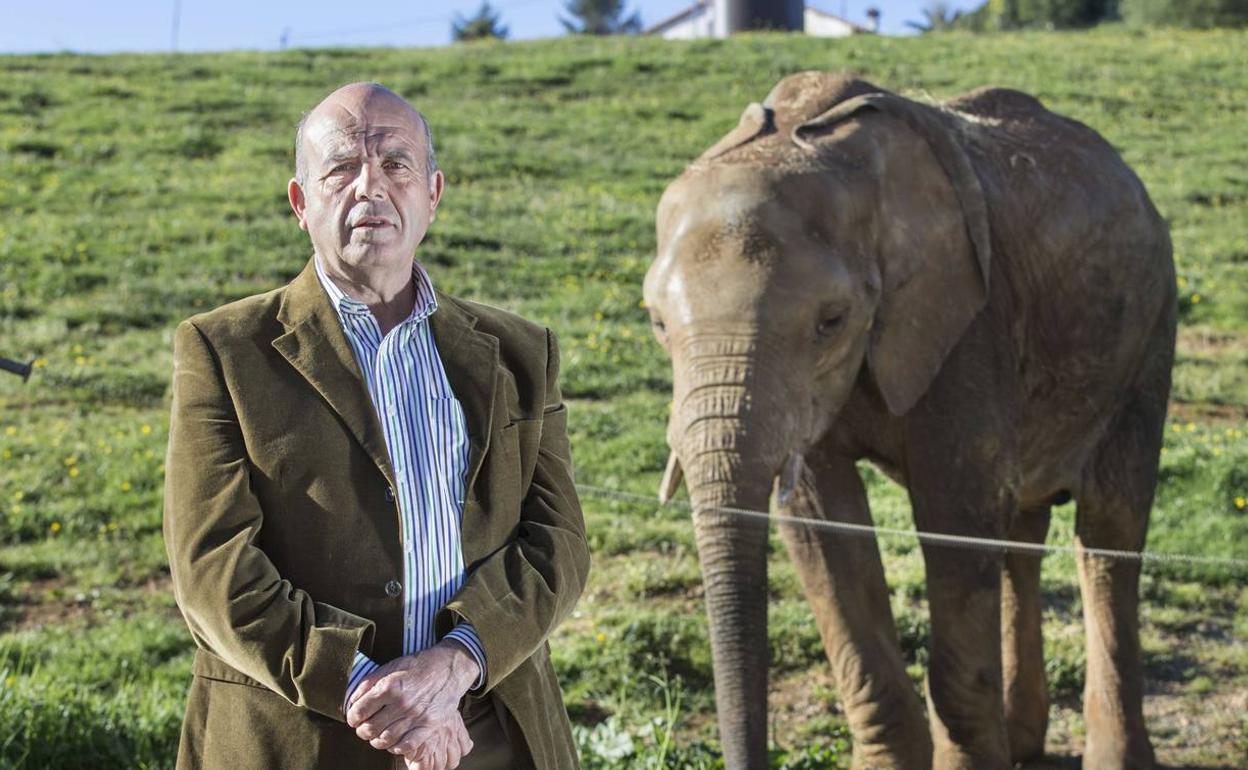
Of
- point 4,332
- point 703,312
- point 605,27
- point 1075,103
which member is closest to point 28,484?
point 4,332

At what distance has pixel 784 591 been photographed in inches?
332

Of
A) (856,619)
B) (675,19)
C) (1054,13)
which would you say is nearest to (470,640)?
(856,619)

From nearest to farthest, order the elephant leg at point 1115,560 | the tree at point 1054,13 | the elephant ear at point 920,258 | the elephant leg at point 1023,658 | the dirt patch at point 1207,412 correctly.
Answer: the elephant ear at point 920,258, the elephant leg at point 1115,560, the elephant leg at point 1023,658, the dirt patch at point 1207,412, the tree at point 1054,13

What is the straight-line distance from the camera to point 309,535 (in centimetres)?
265

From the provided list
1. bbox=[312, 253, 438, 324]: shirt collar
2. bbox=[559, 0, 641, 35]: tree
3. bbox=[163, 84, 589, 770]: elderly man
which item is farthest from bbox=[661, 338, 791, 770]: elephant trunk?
bbox=[559, 0, 641, 35]: tree

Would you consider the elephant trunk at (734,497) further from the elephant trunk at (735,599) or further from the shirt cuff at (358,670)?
the shirt cuff at (358,670)

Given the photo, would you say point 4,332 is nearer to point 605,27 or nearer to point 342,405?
point 342,405

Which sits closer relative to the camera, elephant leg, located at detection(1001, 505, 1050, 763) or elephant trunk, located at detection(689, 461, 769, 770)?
elephant trunk, located at detection(689, 461, 769, 770)

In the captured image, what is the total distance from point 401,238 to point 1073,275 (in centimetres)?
405

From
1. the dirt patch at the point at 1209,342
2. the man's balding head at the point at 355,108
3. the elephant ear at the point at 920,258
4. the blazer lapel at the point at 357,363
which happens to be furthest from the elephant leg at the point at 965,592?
the dirt patch at the point at 1209,342

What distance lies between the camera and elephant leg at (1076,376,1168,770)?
6.49 m

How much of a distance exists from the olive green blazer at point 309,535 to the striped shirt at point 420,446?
0.02 meters

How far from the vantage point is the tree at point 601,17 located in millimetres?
74812

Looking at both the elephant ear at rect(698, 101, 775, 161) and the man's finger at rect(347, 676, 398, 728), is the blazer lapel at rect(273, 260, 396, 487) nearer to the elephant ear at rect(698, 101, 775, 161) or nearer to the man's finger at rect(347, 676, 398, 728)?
the man's finger at rect(347, 676, 398, 728)
